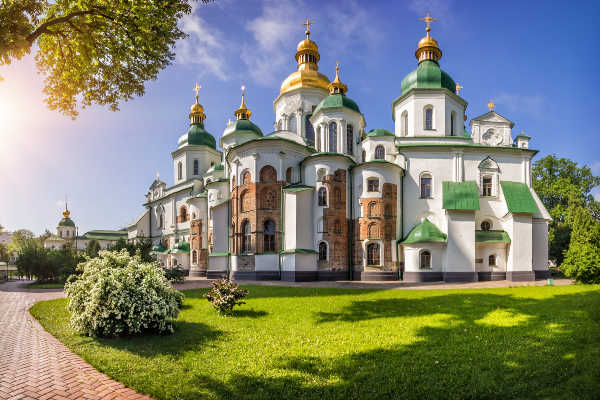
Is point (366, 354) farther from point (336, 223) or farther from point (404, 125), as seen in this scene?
point (404, 125)

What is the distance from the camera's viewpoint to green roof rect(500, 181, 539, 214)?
22.9m

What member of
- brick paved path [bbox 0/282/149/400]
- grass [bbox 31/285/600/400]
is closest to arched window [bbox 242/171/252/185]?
grass [bbox 31/285/600/400]

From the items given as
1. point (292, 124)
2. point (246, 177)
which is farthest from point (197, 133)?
point (246, 177)

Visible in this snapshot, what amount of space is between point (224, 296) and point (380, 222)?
1567 cm

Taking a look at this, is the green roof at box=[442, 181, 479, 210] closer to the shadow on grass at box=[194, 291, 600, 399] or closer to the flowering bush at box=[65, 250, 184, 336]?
the shadow on grass at box=[194, 291, 600, 399]

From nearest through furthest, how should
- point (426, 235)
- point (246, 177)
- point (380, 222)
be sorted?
1. point (426, 235)
2. point (380, 222)
3. point (246, 177)

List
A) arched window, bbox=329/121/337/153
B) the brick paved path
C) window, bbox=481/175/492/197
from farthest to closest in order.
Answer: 1. arched window, bbox=329/121/337/153
2. window, bbox=481/175/492/197
3. the brick paved path

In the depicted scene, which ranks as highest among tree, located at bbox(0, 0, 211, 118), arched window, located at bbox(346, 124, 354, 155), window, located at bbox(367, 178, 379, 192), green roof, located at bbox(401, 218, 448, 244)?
arched window, located at bbox(346, 124, 354, 155)

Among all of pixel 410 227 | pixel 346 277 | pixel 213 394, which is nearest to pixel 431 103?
pixel 410 227

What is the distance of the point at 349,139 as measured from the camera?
27.7 meters

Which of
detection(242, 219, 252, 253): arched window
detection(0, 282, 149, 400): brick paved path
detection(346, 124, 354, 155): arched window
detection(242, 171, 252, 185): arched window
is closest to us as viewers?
detection(0, 282, 149, 400): brick paved path

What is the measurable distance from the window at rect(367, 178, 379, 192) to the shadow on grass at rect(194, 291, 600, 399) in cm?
1591

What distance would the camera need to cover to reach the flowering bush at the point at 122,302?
7.78 meters

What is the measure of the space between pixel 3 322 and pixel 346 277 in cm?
1903
